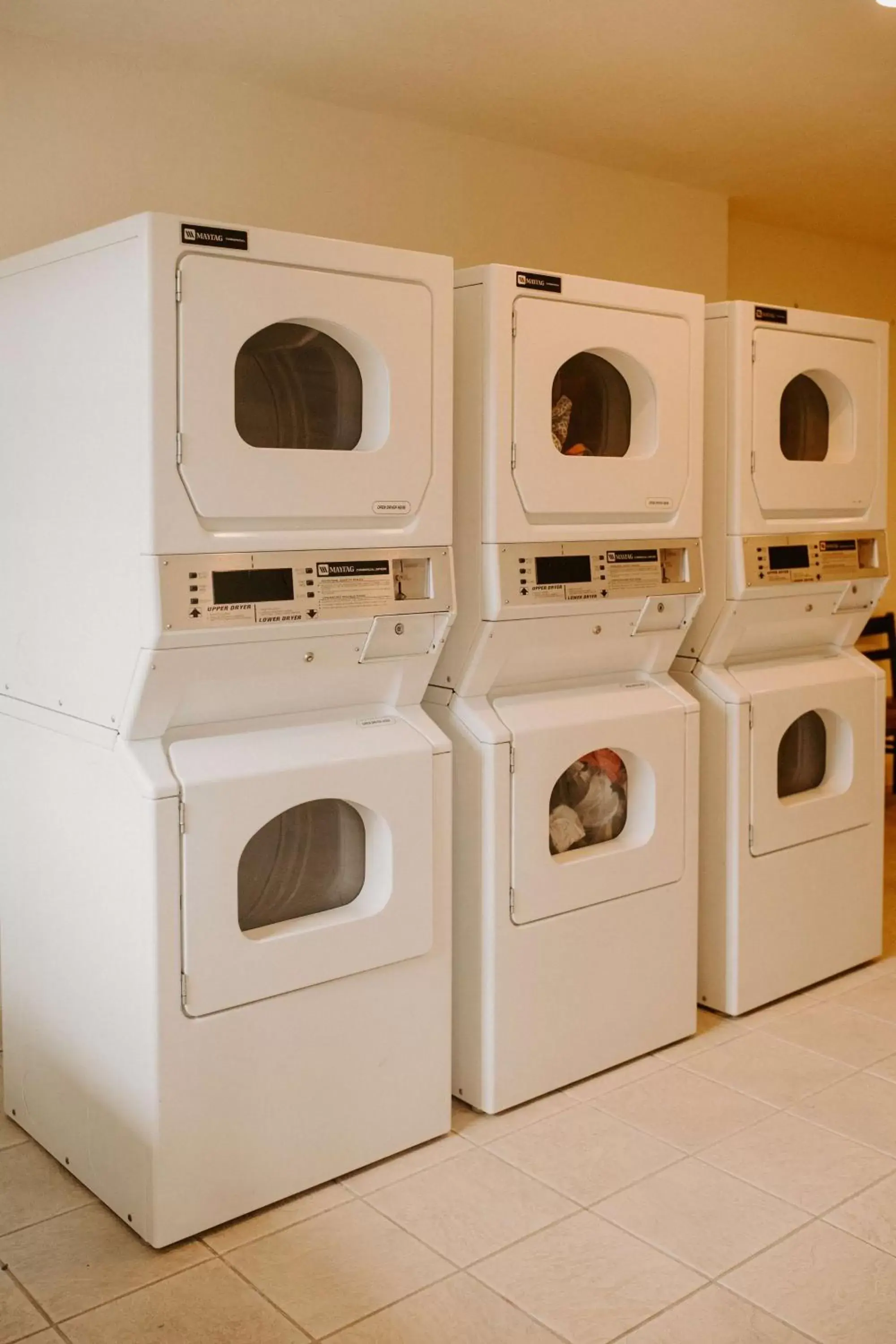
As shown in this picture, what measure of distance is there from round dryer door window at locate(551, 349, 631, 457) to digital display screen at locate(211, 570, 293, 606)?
817mm

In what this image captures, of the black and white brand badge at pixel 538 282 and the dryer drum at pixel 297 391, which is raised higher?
the black and white brand badge at pixel 538 282

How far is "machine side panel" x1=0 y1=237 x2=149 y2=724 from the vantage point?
2.23 meters

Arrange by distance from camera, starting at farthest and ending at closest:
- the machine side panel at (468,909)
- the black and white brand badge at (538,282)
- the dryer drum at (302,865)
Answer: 1. the machine side panel at (468,909)
2. the black and white brand badge at (538,282)
3. the dryer drum at (302,865)

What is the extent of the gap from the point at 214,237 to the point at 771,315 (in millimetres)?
1630

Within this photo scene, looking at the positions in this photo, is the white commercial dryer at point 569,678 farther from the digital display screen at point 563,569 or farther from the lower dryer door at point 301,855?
the lower dryer door at point 301,855

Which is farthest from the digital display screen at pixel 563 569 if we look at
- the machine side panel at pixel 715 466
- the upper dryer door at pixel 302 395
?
the machine side panel at pixel 715 466

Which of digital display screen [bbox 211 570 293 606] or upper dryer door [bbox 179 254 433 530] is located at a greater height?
upper dryer door [bbox 179 254 433 530]

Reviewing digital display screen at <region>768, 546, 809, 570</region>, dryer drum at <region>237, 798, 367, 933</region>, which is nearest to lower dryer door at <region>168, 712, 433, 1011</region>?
dryer drum at <region>237, 798, 367, 933</region>

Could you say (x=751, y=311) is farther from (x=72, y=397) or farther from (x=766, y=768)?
(x=72, y=397)

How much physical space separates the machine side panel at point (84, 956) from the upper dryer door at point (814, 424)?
1822 mm

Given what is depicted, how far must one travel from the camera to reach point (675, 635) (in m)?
3.17

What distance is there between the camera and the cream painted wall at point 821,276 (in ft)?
16.8

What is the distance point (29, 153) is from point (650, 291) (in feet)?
4.79

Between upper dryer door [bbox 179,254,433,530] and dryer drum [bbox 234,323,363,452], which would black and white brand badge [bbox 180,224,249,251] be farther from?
dryer drum [bbox 234,323,363,452]
